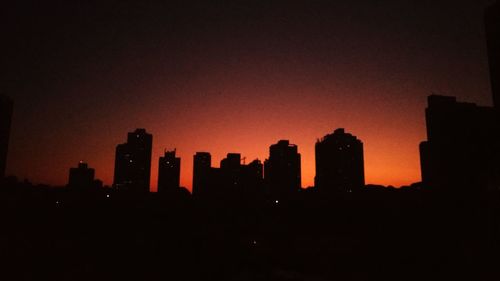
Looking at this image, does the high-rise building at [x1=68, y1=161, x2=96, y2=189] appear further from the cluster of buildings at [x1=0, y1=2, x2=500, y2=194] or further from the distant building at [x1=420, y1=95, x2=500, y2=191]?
the distant building at [x1=420, y1=95, x2=500, y2=191]

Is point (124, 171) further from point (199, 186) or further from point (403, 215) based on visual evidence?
point (403, 215)

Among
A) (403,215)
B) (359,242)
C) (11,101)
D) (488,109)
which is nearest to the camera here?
(359,242)

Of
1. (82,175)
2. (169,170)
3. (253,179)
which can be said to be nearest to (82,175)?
(82,175)

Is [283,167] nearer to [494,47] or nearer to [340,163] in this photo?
[340,163]

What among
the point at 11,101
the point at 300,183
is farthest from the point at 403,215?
the point at 300,183

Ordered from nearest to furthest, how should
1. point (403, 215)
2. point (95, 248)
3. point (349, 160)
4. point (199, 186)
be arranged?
point (95, 248) → point (403, 215) → point (349, 160) → point (199, 186)

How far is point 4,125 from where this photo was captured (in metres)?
81.9

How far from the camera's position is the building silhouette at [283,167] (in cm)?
13538

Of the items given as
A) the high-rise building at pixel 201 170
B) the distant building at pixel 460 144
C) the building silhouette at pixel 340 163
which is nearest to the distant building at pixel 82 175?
the high-rise building at pixel 201 170

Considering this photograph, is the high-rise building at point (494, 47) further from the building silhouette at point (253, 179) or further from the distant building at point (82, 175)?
the distant building at point (82, 175)

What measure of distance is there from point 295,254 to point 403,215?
1585 cm

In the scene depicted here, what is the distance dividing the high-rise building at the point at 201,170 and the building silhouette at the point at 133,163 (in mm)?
18270

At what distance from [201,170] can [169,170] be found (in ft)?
45.0

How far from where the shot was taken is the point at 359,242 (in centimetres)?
3619
